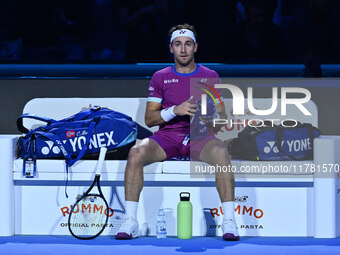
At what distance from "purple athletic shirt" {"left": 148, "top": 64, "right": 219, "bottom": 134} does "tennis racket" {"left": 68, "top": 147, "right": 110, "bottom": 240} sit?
1.67 ft

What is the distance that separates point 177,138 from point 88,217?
791mm

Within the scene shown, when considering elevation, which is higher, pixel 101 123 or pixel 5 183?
pixel 101 123

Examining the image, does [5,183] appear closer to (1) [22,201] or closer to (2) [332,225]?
(1) [22,201]

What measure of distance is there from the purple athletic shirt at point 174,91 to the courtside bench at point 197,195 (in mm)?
309

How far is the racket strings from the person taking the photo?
196 inches

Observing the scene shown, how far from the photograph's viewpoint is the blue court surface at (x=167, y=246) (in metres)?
4.61

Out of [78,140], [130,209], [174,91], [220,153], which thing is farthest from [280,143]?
[78,140]

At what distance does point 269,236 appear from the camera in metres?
5.03

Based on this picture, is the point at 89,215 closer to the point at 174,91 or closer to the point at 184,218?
the point at 184,218
